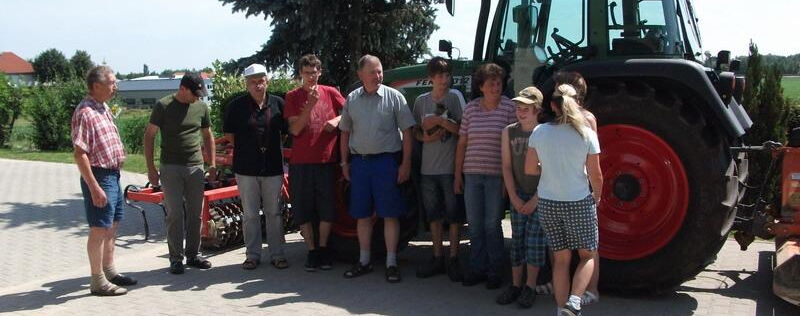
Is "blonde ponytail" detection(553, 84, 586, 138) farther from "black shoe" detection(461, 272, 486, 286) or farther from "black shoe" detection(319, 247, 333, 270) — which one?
"black shoe" detection(319, 247, 333, 270)

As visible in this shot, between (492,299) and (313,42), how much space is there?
6055mm

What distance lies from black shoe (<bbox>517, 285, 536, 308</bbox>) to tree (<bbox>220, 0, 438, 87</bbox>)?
596 cm

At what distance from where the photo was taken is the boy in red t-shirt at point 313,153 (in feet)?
19.3

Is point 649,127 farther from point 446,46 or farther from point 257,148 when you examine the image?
point 257,148

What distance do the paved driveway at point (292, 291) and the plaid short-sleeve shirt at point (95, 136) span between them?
105 centimetres

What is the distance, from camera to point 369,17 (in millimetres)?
10484

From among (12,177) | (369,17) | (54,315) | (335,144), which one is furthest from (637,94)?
(12,177)

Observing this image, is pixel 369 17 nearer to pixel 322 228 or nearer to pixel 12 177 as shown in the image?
pixel 322 228

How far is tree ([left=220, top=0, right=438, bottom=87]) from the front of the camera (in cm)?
1002

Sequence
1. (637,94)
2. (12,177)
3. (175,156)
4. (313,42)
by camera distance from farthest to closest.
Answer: (12,177) < (313,42) < (175,156) < (637,94)

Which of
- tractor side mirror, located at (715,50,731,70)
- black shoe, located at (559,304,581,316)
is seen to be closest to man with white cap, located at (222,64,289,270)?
black shoe, located at (559,304,581,316)

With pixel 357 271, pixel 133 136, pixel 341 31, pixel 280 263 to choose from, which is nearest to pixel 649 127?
pixel 357 271

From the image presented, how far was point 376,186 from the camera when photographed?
5719mm

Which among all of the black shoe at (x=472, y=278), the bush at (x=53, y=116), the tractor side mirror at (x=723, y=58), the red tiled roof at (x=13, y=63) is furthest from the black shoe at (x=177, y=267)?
the red tiled roof at (x=13, y=63)
